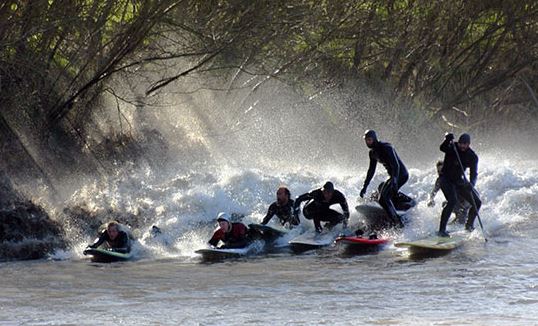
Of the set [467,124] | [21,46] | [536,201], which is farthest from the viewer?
[467,124]

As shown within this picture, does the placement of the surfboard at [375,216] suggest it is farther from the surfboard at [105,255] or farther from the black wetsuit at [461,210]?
the surfboard at [105,255]

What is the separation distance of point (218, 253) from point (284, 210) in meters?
2.50

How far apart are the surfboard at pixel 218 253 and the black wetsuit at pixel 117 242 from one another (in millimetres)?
1400

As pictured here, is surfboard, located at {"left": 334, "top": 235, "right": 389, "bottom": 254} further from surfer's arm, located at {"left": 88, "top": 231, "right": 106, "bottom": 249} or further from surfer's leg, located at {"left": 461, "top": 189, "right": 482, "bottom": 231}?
surfer's arm, located at {"left": 88, "top": 231, "right": 106, "bottom": 249}

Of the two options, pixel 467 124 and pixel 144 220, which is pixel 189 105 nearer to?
pixel 144 220

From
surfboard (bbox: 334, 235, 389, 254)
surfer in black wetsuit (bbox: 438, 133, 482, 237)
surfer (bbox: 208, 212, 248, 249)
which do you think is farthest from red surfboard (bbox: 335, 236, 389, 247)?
surfer (bbox: 208, 212, 248, 249)

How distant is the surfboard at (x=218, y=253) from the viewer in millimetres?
17078

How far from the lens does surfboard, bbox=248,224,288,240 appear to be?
1848 cm

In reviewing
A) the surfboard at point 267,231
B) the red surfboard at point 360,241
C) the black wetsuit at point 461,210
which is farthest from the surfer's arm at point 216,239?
the black wetsuit at point 461,210

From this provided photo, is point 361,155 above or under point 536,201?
above

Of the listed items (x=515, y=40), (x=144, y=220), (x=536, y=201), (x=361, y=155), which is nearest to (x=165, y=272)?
(x=144, y=220)

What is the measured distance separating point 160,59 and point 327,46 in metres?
6.36

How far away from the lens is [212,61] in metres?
26.1

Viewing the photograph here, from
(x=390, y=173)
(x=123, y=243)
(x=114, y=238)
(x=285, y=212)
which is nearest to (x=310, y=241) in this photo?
(x=285, y=212)
